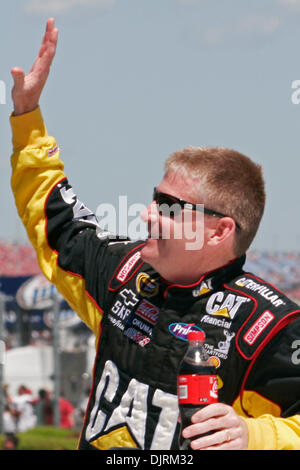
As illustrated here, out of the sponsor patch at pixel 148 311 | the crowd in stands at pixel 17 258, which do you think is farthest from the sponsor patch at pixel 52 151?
the crowd in stands at pixel 17 258

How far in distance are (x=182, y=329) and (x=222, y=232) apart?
0.33 m

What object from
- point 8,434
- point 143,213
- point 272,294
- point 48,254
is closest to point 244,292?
point 272,294

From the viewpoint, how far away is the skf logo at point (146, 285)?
243 cm

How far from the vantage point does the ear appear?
90.0 inches

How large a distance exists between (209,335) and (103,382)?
1.37 feet

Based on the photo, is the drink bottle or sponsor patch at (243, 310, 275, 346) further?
sponsor patch at (243, 310, 275, 346)

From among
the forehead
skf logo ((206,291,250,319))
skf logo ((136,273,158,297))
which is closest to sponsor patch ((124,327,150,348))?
skf logo ((136,273,158,297))

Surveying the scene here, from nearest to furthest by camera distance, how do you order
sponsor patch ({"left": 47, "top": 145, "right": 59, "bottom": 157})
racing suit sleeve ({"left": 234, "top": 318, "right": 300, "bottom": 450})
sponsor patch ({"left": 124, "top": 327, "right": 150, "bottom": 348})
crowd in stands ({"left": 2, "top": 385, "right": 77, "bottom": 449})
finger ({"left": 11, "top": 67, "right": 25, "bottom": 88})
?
racing suit sleeve ({"left": 234, "top": 318, "right": 300, "bottom": 450})
sponsor patch ({"left": 124, "top": 327, "right": 150, "bottom": 348})
finger ({"left": 11, "top": 67, "right": 25, "bottom": 88})
sponsor patch ({"left": 47, "top": 145, "right": 59, "bottom": 157})
crowd in stands ({"left": 2, "top": 385, "right": 77, "bottom": 449})

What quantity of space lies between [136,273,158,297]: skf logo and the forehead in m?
0.33

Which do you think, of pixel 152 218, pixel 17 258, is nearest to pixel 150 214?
pixel 152 218

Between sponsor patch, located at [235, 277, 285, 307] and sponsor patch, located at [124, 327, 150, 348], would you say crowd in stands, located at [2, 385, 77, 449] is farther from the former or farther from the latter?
sponsor patch, located at [235, 277, 285, 307]

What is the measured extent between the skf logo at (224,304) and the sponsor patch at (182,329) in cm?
7

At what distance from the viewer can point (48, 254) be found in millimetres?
2646

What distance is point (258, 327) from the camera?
2180mm
